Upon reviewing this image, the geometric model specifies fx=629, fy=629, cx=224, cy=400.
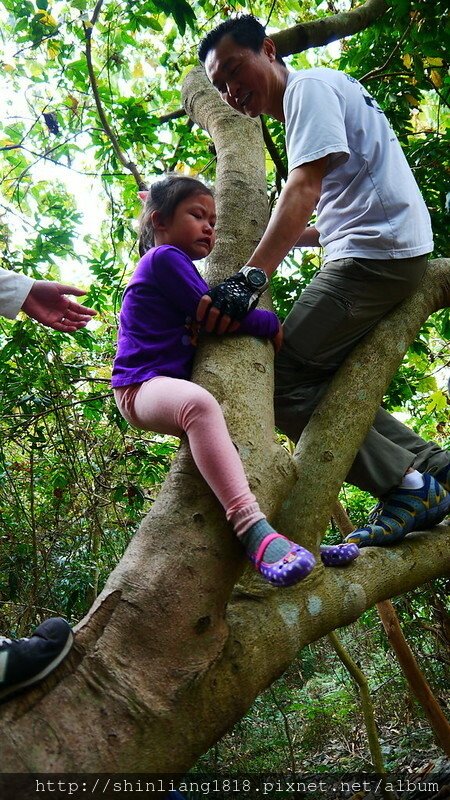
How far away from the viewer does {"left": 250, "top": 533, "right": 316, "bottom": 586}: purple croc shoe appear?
4.86 ft

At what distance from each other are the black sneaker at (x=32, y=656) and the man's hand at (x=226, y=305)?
948 millimetres

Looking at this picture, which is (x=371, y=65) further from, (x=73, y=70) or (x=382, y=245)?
(x=382, y=245)

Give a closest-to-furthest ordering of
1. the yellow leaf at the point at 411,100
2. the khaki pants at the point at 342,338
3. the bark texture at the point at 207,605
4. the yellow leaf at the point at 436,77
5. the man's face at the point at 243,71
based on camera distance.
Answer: the bark texture at the point at 207,605
the khaki pants at the point at 342,338
the man's face at the point at 243,71
the yellow leaf at the point at 411,100
the yellow leaf at the point at 436,77

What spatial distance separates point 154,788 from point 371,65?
376cm

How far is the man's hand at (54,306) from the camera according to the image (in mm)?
1976

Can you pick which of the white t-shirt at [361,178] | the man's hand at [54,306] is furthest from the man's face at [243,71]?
the man's hand at [54,306]

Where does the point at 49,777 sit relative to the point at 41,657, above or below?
below

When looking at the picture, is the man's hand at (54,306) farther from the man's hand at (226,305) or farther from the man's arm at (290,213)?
the man's arm at (290,213)

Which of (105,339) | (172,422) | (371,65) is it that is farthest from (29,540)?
(371,65)

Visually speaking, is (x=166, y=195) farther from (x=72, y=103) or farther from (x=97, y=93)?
(x=72, y=103)

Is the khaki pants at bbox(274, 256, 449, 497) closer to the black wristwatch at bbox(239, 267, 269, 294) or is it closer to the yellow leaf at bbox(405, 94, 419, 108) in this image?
the black wristwatch at bbox(239, 267, 269, 294)

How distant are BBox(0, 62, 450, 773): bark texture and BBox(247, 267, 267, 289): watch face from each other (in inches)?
6.8

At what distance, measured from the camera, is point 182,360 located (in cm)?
194

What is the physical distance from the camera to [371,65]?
3.64 m
